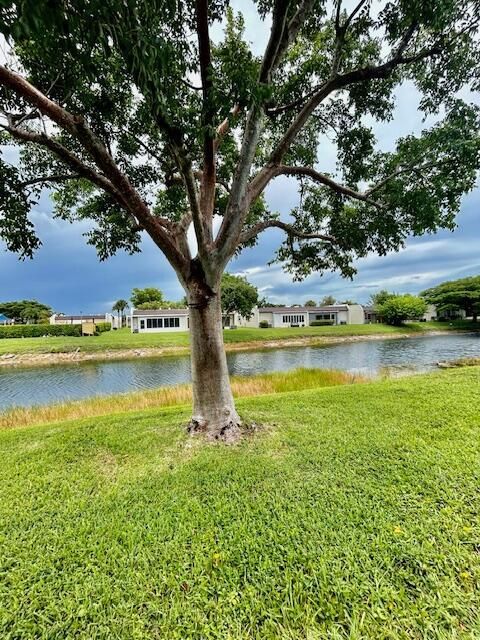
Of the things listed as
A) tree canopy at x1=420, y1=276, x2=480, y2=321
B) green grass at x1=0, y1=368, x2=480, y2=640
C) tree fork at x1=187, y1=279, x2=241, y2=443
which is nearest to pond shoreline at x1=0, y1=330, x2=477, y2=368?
tree fork at x1=187, y1=279, x2=241, y2=443

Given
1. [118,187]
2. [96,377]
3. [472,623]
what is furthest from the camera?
[96,377]

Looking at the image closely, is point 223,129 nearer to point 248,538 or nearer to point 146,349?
point 248,538

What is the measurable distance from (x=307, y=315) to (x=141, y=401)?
131 ft

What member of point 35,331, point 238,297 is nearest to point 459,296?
point 238,297

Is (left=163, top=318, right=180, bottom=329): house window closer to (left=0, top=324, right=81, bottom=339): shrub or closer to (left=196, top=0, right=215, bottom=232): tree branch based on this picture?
(left=0, top=324, right=81, bottom=339): shrub

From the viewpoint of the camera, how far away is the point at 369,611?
1.55 m

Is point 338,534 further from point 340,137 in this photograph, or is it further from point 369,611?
point 340,137

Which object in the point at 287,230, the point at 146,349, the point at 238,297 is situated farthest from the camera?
the point at 238,297

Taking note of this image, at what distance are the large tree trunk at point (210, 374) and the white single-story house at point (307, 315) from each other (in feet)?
129

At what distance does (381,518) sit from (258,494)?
96cm

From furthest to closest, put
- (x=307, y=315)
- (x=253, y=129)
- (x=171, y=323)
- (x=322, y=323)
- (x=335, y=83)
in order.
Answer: (x=307, y=315)
(x=322, y=323)
(x=171, y=323)
(x=335, y=83)
(x=253, y=129)

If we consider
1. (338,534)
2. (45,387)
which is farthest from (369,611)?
(45,387)

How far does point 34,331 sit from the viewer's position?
2819cm

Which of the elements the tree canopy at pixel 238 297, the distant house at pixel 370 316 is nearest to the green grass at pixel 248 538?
the tree canopy at pixel 238 297
